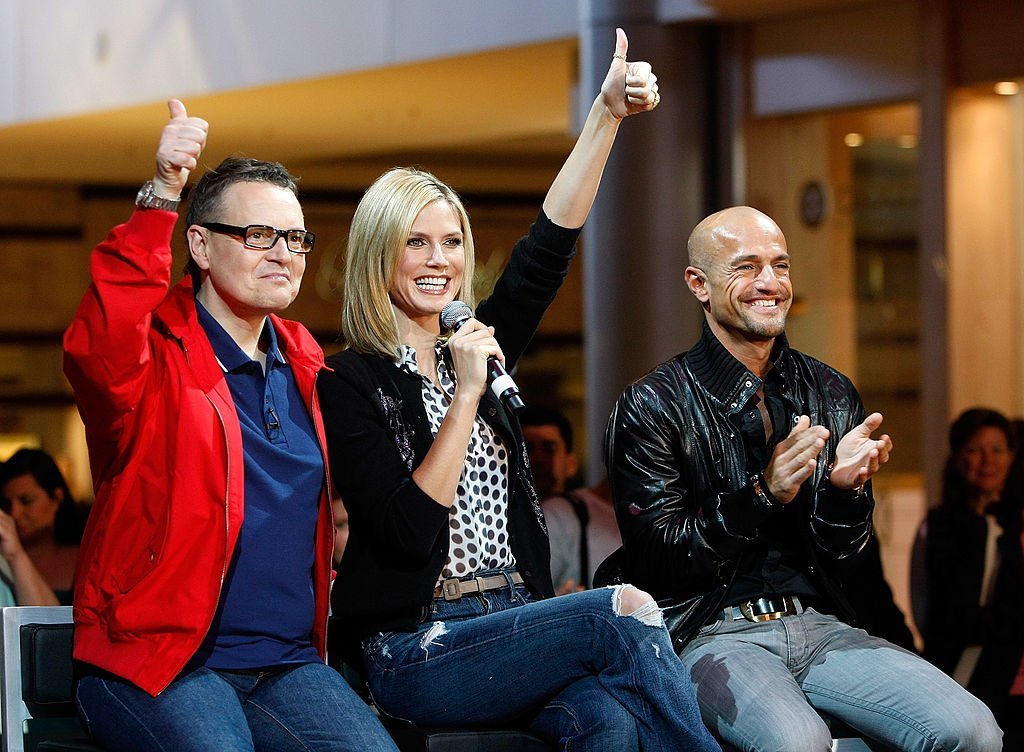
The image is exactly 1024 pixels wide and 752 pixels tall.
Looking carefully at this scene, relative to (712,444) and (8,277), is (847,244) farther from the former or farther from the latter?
(8,277)

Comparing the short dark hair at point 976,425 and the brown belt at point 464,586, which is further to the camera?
the short dark hair at point 976,425

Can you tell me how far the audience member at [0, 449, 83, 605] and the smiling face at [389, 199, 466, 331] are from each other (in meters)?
2.65

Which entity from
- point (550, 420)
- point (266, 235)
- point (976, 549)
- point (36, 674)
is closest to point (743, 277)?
point (266, 235)

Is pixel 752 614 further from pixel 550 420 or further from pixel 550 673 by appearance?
pixel 550 420

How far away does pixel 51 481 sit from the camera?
5777 millimetres

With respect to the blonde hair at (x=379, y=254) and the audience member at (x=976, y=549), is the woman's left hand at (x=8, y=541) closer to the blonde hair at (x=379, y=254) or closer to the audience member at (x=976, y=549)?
the blonde hair at (x=379, y=254)

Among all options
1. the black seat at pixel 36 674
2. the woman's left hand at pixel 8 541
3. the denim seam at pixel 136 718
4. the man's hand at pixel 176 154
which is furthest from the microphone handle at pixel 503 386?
the woman's left hand at pixel 8 541

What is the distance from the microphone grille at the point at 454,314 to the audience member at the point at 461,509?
0.12 feet

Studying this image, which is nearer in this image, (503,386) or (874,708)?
(503,386)

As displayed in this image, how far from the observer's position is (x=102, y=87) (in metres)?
10.3

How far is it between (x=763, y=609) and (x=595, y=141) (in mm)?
1072

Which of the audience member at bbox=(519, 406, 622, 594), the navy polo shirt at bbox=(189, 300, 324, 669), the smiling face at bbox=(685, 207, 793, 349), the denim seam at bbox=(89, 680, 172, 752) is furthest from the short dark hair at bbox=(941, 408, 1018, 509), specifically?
the denim seam at bbox=(89, 680, 172, 752)

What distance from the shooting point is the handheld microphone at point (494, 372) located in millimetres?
3000

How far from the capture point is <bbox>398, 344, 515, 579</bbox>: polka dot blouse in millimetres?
3244
